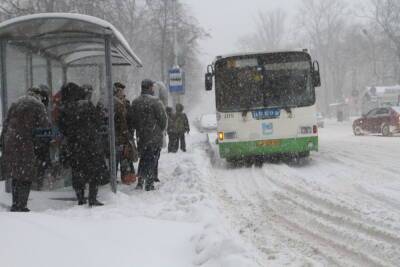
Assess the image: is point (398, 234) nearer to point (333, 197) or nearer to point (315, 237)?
point (315, 237)

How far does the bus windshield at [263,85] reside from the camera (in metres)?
14.4

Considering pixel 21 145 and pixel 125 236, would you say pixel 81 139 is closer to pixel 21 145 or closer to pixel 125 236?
pixel 21 145

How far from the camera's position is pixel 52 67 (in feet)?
38.8

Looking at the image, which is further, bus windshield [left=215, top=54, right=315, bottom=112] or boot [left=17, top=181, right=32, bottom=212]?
bus windshield [left=215, top=54, right=315, bottom=112]

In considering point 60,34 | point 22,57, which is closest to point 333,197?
point 60,34

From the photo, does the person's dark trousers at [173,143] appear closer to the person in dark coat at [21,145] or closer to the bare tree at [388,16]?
the person in dark coat at [21,145]

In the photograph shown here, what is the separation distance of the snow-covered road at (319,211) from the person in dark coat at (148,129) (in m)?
1.38

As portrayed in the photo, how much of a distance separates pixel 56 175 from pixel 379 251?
5.78 meters

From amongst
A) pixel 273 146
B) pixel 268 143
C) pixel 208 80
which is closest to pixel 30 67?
pixel 208 80

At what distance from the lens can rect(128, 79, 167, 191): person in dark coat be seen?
379 inches

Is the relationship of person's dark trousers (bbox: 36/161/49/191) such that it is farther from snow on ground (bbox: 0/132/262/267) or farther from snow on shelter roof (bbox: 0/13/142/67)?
snow on shelter roof (bbox: 0/13/142/67)

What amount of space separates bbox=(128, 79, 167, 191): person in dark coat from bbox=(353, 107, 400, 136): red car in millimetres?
19134

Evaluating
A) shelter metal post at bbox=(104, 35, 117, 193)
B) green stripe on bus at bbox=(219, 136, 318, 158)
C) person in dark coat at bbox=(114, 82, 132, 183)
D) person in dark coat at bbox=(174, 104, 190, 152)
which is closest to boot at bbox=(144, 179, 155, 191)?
shelter metal post at bbox=(104, 35, 117, 193)

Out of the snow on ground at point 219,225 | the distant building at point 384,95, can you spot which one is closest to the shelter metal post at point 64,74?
the snow on ground at point 219,225
